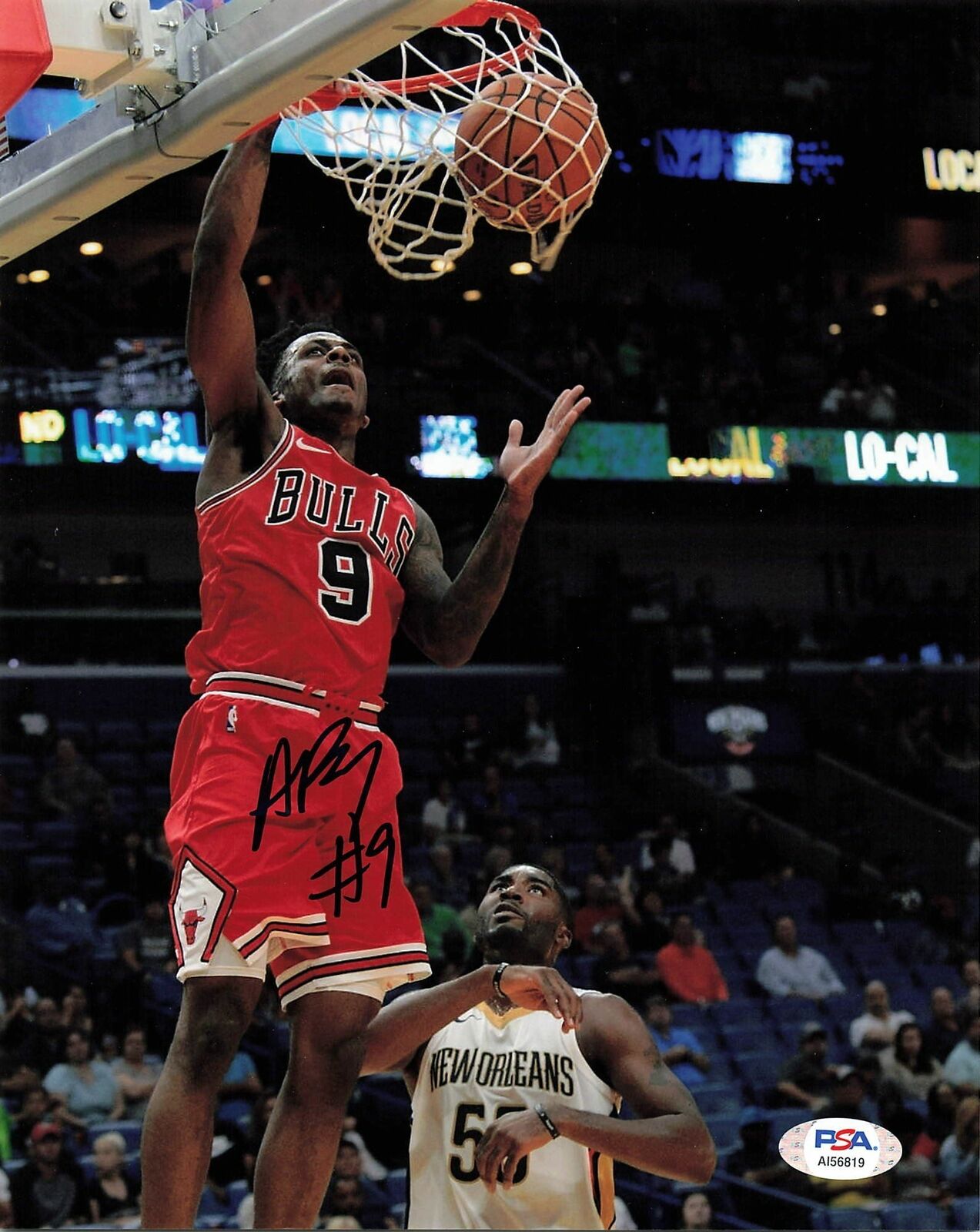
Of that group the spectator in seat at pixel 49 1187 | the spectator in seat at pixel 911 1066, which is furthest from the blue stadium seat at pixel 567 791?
the spectator in seat at pixel 49 1187

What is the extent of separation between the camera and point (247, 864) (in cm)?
358

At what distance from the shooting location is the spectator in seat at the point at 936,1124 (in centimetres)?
989

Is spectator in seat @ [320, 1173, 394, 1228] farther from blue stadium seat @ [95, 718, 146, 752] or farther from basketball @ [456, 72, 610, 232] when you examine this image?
blue stadium seat @ [95, 718, 146, 752]

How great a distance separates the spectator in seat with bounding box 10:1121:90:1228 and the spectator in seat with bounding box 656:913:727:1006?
429 cm

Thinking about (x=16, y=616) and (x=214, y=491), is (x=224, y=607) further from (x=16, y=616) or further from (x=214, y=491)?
(x=16, y=616)

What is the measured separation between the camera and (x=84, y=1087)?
29.5 feet

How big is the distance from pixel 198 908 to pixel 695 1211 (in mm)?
5853

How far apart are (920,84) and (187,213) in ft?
27.1

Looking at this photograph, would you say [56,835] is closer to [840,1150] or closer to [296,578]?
[296,578]

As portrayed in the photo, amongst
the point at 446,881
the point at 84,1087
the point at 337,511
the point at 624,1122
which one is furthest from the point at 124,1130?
the point at 337,511

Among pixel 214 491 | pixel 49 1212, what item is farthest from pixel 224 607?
pixel 49 1212

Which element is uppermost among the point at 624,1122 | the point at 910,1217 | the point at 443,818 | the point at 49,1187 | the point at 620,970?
the point at 443,818

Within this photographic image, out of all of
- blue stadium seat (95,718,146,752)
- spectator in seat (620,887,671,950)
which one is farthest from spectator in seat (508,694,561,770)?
blue stadium seat (95,718,146,752)
